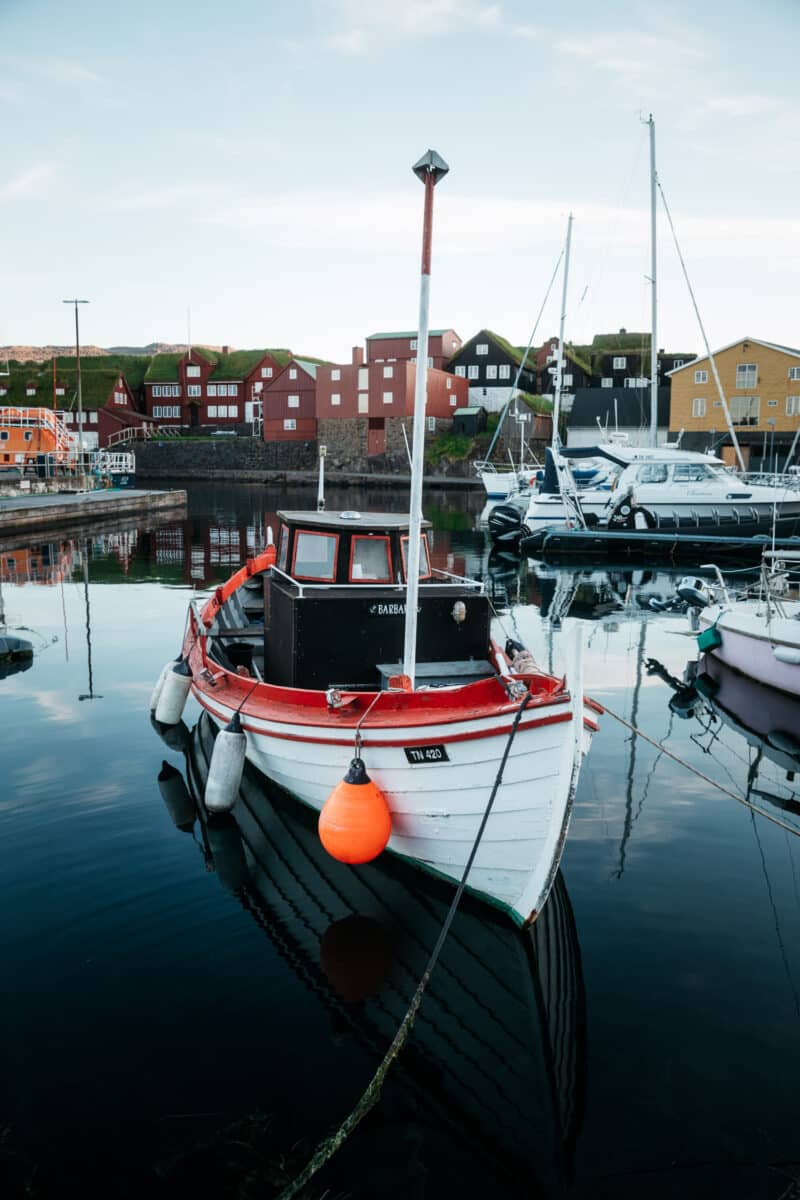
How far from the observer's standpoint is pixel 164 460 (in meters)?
85.8

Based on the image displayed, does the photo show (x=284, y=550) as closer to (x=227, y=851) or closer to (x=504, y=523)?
(x=227, y=851)

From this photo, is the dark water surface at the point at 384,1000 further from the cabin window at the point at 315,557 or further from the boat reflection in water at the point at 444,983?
the cabin window at the point at 315,557

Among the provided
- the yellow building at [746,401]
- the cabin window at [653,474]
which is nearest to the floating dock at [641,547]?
the cabin window at [653,474]

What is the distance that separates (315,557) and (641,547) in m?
26.7

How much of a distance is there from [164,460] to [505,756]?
278 feet

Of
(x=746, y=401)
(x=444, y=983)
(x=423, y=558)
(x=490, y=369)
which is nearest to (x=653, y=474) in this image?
(x=746, y=401)

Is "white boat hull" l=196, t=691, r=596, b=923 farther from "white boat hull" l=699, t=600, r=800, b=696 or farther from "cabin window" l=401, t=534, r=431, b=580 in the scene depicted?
"white boat hull" l=699, t=600, r=800, b=696

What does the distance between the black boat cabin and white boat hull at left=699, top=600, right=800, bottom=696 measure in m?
6.49

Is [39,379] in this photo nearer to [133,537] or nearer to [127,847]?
[133,537]

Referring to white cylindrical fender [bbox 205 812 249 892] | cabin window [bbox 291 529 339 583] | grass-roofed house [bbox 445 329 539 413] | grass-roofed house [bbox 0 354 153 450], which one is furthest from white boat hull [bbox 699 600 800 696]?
grass-roofed house [bbox 0 354 153 450]

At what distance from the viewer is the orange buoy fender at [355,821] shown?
22.9 feet

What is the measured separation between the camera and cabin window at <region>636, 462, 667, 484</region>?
36500 mm

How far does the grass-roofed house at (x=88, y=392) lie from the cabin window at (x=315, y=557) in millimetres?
81453

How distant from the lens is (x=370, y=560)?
10.4 metres
